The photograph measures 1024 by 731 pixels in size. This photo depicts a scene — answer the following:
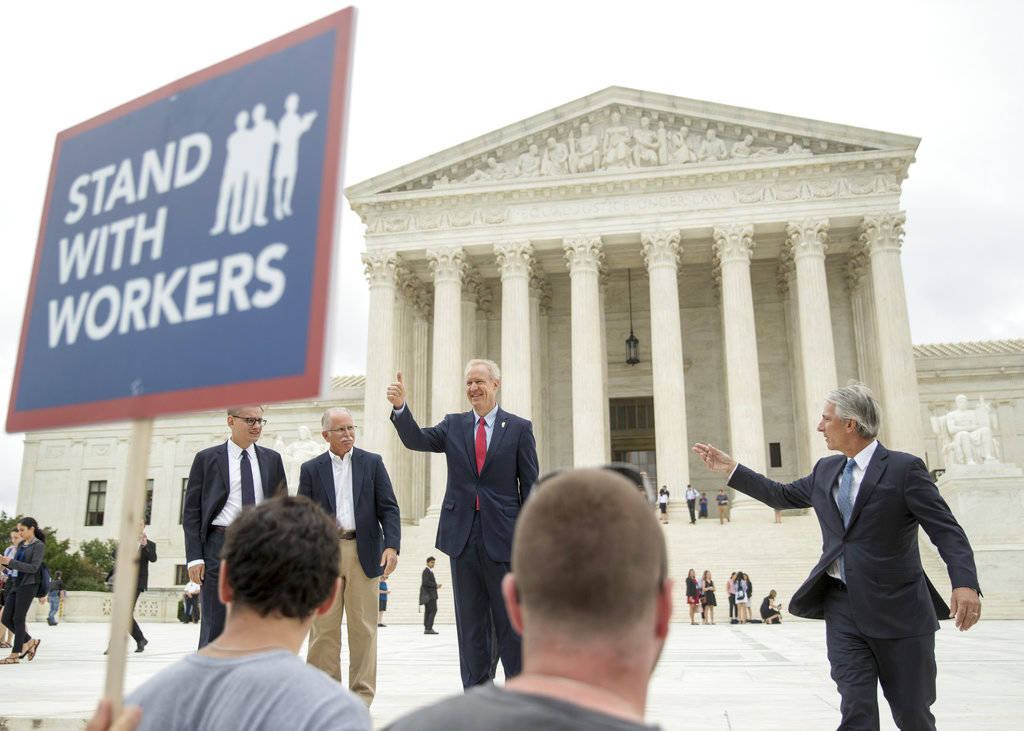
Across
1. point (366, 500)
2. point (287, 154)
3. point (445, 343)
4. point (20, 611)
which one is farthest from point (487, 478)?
point (445, 343)

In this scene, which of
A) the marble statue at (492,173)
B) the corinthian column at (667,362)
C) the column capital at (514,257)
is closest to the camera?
the corinthian column at (667,362)

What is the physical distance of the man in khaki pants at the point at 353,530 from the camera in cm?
630

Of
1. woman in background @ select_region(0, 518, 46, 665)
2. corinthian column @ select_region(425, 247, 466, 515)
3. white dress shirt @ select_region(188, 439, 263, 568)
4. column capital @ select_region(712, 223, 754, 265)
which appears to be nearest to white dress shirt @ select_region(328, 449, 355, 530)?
white dress shirt @ select_region(188, 439, 263, 568)

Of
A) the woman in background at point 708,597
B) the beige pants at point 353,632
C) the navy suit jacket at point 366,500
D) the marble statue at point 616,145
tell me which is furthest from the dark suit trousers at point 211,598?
the marble statue at point 616,145

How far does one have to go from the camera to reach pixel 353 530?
6.65 m

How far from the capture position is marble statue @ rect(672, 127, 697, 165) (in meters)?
33.2

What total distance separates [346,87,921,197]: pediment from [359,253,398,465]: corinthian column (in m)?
3.15

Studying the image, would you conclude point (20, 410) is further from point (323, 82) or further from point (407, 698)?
point (407, 698)

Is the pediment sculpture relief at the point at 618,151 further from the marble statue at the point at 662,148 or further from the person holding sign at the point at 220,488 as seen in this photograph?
the person holding sign at the point at 220,488

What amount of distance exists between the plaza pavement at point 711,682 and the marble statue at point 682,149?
71.6ft

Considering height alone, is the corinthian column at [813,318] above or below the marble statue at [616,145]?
below

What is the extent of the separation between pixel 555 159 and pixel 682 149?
4.89 meters

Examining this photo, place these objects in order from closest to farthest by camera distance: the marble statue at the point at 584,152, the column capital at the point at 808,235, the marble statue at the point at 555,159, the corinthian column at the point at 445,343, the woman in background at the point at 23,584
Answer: the woman in background at the point at 23,584 < the column capital at the point at 808,235 < the corinthian column at the point at 445,343 < the marble statue at the point at 584,152 < the marble statue at the point at 555,159

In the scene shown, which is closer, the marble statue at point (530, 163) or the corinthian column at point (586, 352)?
the corinthian column at point (586, 352)
